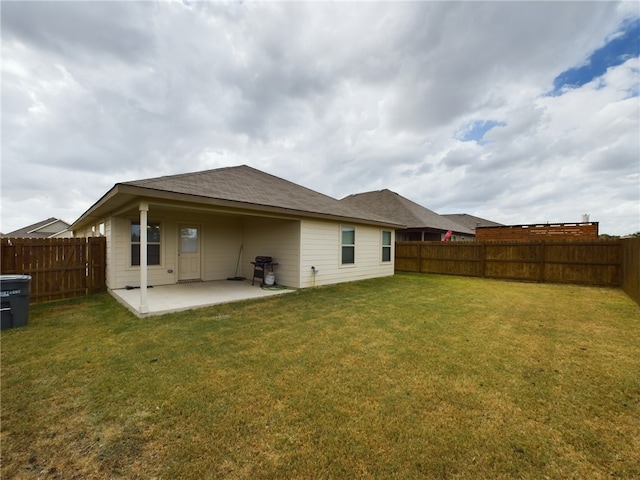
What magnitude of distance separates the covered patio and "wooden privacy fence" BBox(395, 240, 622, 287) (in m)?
8.39

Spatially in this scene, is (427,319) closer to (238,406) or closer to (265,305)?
(265,305)

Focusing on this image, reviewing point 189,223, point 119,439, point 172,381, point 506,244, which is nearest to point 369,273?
point 506,244

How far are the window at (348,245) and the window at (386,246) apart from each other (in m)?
2.34

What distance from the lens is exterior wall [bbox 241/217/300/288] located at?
8383mm

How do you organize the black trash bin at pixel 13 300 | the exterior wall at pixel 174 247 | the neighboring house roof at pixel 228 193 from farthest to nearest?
the exterior wall at pixel 174 247, the neighboring house roof at pixel 228 193, the black trash bin at pixel 13 300

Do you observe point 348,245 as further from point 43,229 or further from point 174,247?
point 43,229

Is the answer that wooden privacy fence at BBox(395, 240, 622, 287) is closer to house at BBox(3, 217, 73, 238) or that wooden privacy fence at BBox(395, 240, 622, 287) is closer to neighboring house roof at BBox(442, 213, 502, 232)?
neighboring house roof at BBox(442, 213, 502, 232)

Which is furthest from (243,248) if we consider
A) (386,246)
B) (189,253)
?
(386,246)

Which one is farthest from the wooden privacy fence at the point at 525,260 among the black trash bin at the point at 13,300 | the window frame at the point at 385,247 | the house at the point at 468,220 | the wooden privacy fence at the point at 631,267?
the house at the point at 468,220

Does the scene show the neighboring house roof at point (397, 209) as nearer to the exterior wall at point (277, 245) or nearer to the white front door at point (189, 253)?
the exterior wall at point (277, 245)

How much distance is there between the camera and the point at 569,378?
2934 millimetres

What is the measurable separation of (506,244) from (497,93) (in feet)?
19.4

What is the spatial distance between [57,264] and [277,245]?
19.2 ft

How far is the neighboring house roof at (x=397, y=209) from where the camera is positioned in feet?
56.7
